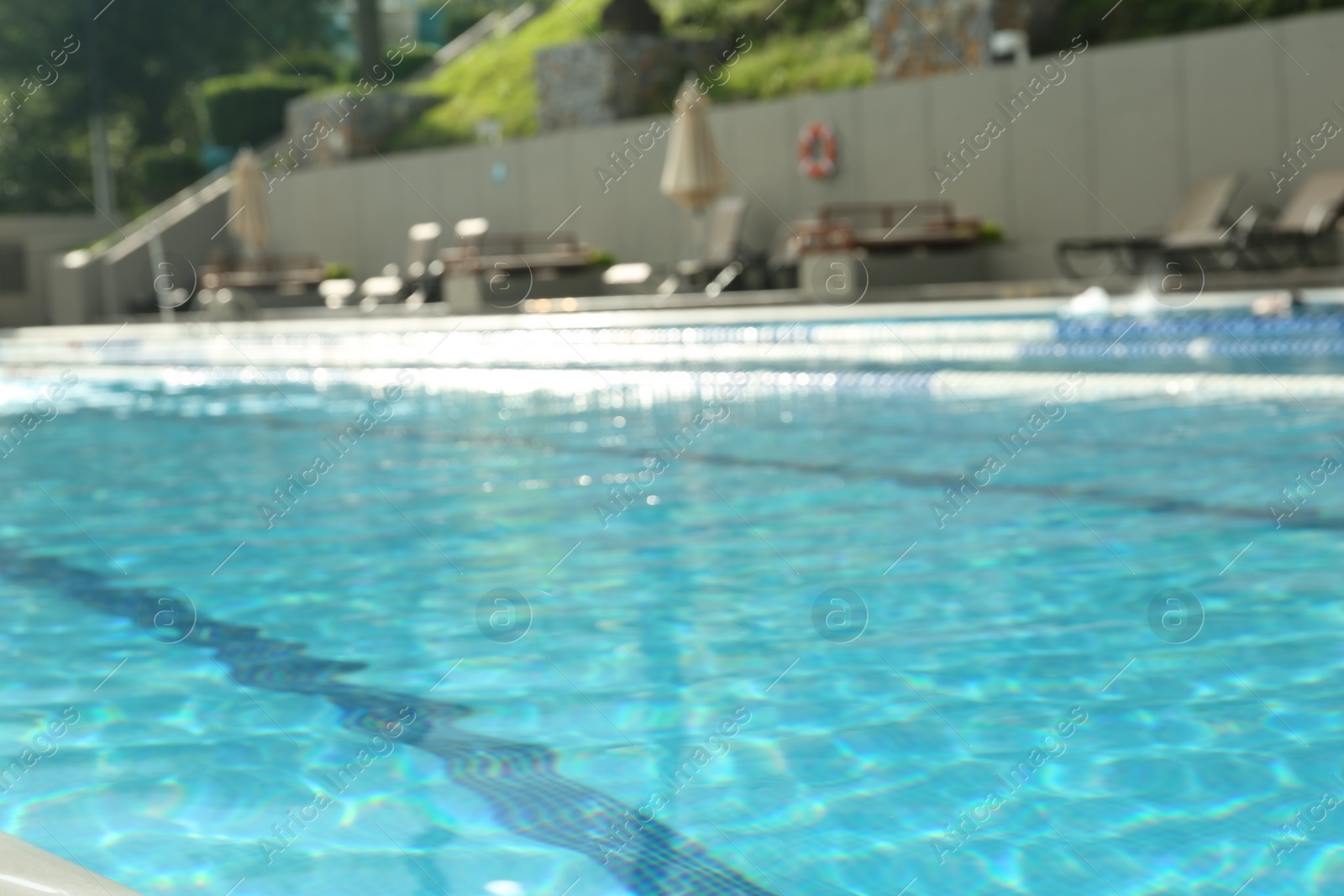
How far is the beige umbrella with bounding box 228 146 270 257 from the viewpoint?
66.7 feet

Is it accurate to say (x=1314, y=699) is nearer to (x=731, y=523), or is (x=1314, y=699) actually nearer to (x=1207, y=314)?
(x=731, y=523)

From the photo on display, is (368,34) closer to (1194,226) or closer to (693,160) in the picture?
(693,160)

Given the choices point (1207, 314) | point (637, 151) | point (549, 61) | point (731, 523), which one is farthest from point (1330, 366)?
point (549, 61)

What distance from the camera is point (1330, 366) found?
7.68 m

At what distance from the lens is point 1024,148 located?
14.0 metres

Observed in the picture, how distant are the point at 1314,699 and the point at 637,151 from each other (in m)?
15.4

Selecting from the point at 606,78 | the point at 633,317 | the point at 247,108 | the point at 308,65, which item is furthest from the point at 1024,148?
the point at 308,65

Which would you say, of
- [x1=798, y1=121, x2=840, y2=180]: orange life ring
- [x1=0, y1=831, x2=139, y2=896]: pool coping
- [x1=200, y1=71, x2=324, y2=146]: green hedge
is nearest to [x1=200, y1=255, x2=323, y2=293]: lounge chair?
[x1=200, y1=71, x2=324, y2=146]: green hedge

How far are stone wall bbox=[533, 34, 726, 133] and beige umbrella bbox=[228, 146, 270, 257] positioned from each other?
3924mm

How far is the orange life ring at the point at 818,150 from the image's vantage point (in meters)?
15.6

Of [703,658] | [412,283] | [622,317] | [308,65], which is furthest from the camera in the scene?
[308,65]

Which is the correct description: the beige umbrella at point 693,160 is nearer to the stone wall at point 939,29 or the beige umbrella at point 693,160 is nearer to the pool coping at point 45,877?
the stone wall at point 939,29

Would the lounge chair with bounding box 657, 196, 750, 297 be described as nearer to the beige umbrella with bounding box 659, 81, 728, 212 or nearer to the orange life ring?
the beige umbrella with bounding box 659, 81, 728, 212

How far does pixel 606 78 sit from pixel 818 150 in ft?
17.0
